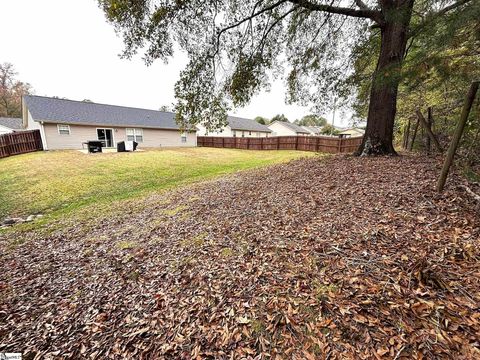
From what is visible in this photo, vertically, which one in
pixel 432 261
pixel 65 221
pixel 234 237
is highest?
pixel 432 261

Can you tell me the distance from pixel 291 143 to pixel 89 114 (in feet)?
60.1

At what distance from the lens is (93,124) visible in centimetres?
1814

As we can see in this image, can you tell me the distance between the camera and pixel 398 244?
230 centimetres

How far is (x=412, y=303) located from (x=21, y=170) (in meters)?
14.1

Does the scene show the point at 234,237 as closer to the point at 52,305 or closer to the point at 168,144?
the point at 52,305

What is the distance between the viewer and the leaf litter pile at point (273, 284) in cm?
159

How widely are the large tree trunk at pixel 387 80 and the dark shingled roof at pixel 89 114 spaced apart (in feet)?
37.8

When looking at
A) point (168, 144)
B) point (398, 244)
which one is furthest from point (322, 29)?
point (168, 144)

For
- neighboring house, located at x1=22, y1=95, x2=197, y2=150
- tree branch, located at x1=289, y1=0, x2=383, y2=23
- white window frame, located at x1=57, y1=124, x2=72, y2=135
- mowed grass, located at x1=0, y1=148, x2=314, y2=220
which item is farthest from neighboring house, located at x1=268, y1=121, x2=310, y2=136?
tree branch, located at x1=289, y1=0, x2=383, y2=23

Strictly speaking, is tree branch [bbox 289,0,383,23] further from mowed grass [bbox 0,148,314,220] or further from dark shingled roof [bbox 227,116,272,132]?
dark shingled roof [bbox 227,116,272,132]

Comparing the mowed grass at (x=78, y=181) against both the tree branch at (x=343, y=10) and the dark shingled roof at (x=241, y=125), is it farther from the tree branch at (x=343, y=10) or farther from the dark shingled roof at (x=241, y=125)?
the dark shingled roof at (x=241, y=125)

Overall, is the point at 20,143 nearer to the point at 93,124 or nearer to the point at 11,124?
the point at 93,124

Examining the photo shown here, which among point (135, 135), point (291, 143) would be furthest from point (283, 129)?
point (135, 135)

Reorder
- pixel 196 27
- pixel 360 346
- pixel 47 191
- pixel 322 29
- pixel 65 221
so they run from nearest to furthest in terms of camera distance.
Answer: pixel 360 346, pixel 65 221, pixel 196 27, pixel 322 29, pixel 47 191
